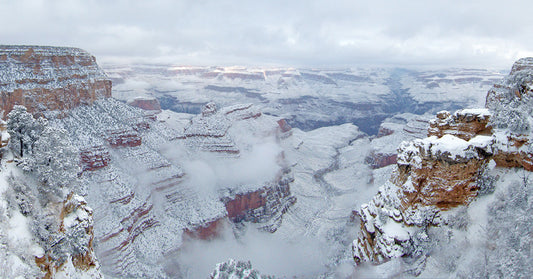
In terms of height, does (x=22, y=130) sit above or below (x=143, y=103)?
above

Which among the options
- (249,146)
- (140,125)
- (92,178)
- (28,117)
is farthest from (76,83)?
(249,146)

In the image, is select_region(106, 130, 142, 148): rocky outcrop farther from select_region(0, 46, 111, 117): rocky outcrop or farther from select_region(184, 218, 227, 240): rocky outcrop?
select_region(184, 218, 227, 240): rocky outcrop

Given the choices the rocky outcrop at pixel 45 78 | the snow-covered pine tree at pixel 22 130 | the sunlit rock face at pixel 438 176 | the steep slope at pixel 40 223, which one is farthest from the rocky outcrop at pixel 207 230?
the sunlit rock face at pixel 438 176

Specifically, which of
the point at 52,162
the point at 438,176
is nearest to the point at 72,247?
the point at 52,162

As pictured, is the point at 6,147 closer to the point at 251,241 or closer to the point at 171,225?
the point at 171,225

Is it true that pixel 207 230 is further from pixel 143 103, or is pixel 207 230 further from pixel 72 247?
pixel 143 103
